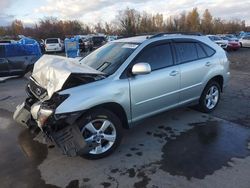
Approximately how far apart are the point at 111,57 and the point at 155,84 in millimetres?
900

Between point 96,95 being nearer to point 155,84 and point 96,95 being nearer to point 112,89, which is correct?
point 112,89

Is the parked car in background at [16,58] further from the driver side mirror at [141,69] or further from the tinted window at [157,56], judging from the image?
the driver side mirror at [141,69]

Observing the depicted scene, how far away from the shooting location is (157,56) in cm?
468

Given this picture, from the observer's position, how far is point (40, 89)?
421 centimetres

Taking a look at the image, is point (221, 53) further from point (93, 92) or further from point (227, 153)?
point (93, 92)

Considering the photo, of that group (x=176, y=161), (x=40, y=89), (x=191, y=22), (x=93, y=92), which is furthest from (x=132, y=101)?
(x=191, y=22)

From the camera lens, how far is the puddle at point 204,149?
368 cm

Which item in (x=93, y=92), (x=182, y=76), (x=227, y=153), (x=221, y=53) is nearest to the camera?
(x=93, y=92)

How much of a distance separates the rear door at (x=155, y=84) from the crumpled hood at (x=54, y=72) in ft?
2.37

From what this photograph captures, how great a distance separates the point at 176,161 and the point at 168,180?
0.51 meters

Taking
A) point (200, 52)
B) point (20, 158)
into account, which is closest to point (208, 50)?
point (200, 52)

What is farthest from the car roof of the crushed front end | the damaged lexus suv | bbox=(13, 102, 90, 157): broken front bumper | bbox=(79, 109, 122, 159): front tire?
bbox=(13, 102, 90, 157): broken front bumper

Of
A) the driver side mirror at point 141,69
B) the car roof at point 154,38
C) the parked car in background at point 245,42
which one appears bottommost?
the parked car in background at point 245,42

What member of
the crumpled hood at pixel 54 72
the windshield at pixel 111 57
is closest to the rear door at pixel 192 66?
the windshield at pixel 111 57
